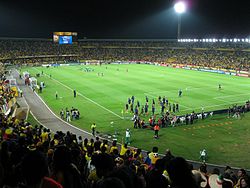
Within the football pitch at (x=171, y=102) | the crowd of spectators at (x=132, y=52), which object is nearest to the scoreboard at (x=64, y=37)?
the crowd of spectators at (x=132, y=52)

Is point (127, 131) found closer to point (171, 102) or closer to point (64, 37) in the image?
point (171, 102)

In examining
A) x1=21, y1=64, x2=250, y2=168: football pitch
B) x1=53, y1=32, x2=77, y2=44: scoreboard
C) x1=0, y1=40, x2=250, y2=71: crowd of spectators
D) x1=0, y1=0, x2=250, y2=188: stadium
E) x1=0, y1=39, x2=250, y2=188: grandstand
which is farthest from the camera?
x1=53, y1=32, x2=77, y2=44: scoreboard

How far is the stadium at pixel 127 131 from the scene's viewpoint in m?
4.68

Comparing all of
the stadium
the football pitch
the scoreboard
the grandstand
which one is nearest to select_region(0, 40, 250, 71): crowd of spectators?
the grandstand

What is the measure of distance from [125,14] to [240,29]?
39325mm

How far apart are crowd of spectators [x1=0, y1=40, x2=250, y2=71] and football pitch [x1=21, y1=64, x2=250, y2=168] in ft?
107

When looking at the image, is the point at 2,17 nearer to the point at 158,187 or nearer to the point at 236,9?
the point at 236,9

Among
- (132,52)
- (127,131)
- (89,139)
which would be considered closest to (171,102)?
(127,131)

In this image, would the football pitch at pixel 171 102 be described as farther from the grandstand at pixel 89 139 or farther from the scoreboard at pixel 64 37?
the scoreboard at pixel 64 37

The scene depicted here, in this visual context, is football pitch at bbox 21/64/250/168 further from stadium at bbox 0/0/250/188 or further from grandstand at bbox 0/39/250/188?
grandstand at bbox 0/39/250/188

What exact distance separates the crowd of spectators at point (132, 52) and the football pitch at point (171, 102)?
32.5m

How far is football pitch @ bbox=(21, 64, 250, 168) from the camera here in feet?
72.0

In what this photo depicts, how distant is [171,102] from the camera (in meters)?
37.3

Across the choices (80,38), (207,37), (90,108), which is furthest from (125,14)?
(90,108)
